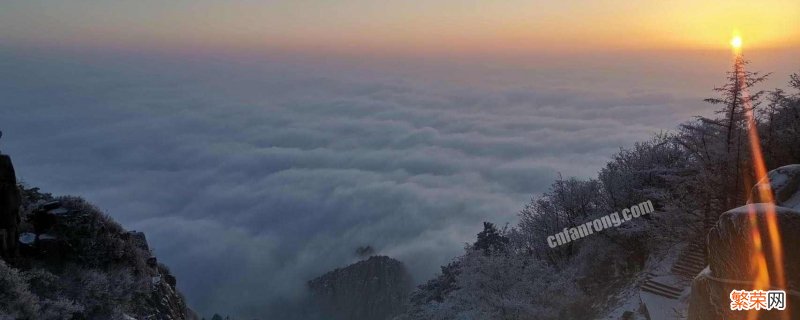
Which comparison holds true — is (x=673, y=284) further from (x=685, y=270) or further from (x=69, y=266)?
(x=69, y=266)

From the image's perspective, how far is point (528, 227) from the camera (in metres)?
47.7

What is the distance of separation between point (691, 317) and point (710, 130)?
1376cm

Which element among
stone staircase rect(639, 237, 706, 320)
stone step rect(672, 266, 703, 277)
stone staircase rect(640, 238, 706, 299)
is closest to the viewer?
stone staircase rect(639, 237, 706, 320)

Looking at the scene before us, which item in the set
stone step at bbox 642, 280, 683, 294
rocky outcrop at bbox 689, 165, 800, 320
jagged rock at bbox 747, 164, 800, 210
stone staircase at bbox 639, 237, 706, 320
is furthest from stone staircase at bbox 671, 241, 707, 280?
rocky outcrop at bbox 689, 165, 800, 320

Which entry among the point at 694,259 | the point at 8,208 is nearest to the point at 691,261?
the point at 694,259

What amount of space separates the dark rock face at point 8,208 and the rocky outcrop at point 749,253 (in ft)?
75.7

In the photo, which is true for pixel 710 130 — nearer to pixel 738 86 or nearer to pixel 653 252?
pixel 738 86

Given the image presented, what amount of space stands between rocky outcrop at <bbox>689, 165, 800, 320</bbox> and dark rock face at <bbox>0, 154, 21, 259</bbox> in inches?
908

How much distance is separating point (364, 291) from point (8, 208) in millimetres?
125492

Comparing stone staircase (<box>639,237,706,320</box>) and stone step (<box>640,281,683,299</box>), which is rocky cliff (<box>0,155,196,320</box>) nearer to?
stone staircase (<box>639,237,706,320</box>)

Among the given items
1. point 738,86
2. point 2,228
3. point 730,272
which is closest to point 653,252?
point 738,86

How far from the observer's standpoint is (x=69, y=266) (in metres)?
17.1

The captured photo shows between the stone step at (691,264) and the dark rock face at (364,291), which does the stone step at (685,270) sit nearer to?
the stone step at (691,264)

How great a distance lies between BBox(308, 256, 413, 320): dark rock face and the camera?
135 metres
